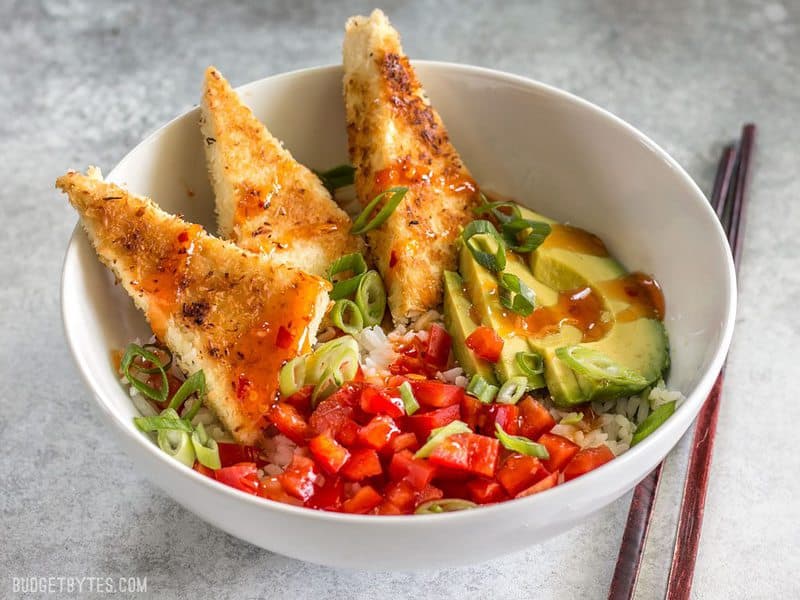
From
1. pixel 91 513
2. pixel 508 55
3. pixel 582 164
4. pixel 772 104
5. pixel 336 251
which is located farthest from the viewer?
pixel 508 55

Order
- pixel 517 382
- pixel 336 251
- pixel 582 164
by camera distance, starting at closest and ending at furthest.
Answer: pixel 517 382
pixel 336 251
pixel 582 164

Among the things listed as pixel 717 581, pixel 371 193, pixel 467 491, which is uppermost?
pixel 371 193

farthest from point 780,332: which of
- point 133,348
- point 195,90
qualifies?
point 195,90

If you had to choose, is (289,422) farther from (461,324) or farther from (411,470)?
(461,324)

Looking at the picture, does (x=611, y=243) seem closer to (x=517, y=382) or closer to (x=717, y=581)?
(x=517, y=382)

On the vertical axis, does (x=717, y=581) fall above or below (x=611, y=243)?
below

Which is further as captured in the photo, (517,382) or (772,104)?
(772,104)

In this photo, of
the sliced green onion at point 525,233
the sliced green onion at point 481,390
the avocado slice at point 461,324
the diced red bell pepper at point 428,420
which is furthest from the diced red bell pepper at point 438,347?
the sliced green onion at point 525,233
